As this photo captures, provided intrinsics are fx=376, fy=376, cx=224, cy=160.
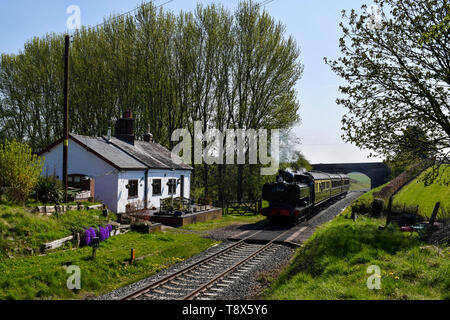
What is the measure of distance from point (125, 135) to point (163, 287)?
837 inches

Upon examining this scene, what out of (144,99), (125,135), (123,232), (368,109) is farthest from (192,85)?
(368,109)

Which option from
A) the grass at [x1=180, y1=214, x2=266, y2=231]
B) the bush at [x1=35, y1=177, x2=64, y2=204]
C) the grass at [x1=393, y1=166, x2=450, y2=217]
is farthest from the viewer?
the grass at [x1=393, y1=166, x2=450, y2=217]

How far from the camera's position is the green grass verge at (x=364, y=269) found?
8.38m

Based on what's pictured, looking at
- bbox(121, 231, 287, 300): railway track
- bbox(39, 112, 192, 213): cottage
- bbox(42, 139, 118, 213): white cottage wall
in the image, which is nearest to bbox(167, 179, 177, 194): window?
bbox(39, 112, 192, 213): cottage

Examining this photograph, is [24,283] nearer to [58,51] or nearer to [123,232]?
[123,232]

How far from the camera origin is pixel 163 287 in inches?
421

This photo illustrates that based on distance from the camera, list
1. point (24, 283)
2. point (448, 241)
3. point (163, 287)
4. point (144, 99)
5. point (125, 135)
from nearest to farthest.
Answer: point (24, 283) → point (163, 287) → point (448, 241) → point (125, 135) → point (144, 99)

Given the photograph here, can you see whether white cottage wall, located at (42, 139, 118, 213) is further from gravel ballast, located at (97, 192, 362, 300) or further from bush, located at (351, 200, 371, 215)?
bush, located at (351, 200, 371, 215)

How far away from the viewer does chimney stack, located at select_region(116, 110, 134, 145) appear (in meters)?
30.2

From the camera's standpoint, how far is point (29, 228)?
44.3 ft

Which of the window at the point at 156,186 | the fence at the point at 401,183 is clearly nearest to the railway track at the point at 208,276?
the fence at the point at 401,183

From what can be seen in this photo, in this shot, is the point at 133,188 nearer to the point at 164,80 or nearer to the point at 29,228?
the point at 29,228

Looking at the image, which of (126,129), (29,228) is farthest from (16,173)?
(126,129)

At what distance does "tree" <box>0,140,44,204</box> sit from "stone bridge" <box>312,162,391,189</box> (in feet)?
179
